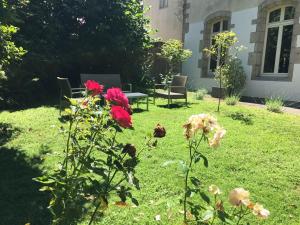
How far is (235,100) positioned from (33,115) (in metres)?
5.67

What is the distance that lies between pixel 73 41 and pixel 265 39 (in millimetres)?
7088

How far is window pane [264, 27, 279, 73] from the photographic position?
11.2m

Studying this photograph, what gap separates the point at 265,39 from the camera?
11.4m

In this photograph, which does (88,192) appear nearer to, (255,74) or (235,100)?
(235,100)

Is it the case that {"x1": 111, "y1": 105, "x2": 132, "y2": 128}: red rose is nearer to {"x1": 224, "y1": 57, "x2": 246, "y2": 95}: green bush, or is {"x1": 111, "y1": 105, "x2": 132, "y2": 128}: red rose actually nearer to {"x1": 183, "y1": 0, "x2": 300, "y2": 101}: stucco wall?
{"x1": 183, "y1": 0, "x2": 300, "y2": 101}: stucco wall

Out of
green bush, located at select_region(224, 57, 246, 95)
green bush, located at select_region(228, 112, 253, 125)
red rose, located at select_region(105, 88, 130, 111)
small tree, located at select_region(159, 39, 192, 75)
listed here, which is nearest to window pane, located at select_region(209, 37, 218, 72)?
small tree, located at select_region(159, 39, 192, 75)

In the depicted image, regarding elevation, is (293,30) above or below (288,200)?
above

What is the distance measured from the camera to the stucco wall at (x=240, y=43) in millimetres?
10445

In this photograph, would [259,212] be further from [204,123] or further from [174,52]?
[174,52]

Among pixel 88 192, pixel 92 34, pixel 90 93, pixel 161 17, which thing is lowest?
pixel 88 192

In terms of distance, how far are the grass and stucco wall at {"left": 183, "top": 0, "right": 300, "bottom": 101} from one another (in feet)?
12.1

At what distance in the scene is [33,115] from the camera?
24.8 feet

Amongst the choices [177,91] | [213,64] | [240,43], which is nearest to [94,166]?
[177,91]

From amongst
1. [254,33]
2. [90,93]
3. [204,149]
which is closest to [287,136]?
[204,149]
